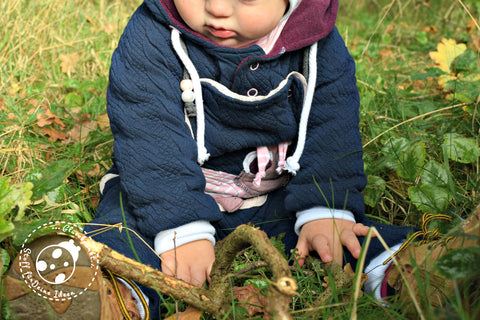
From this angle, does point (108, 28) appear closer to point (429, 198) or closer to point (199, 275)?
point (199, 275)

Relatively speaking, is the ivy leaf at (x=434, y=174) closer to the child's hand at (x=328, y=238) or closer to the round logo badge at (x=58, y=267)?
the child's hand at (x=328, y=238)

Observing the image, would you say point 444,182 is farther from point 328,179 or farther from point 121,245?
point 121,245

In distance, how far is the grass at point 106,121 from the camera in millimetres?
1906

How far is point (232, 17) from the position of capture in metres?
1.66

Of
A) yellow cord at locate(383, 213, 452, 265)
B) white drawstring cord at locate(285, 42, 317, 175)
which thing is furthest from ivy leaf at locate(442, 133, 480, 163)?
white drawstring cord at locate(285, 42, 317, 175)

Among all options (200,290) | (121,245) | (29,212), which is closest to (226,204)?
(121,245)

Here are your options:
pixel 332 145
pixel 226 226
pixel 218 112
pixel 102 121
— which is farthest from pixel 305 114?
pixel 102 121

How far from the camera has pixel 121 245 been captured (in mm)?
1764

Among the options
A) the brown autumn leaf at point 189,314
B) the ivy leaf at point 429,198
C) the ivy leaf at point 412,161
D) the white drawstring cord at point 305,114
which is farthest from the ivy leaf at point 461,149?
the brown autumn leaf at point 189,314

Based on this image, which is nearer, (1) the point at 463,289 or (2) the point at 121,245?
(1) the point at 463,289

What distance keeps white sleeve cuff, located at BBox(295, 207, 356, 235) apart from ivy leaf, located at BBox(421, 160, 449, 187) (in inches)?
14.9

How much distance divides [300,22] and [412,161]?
817 mm

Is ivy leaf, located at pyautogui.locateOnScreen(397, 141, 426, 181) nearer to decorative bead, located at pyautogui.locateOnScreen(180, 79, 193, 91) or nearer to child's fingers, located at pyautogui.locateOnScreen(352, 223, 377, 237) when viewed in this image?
child's fingers, located at pyautogui.locateOnScreen(352, 223, 377, 237)

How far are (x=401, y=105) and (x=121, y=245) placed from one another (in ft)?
5.95
